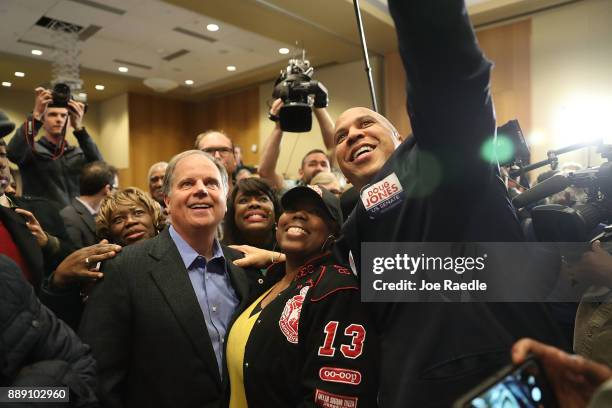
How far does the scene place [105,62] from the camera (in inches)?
245

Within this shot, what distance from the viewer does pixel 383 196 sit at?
0.88 metres

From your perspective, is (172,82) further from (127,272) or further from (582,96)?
(127,272)

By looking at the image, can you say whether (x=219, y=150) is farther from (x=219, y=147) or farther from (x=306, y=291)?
(x=306, y=291)

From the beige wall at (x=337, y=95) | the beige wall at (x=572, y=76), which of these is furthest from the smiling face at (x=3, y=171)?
the beige wall at (x=572, y=76)

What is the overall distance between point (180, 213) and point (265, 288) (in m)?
0.37

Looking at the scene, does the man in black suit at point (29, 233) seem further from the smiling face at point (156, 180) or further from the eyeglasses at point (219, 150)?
the smiling face at point (156, 180)

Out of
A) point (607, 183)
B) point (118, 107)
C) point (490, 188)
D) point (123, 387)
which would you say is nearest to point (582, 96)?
point (607, 183)

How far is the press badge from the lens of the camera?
86 centimetres

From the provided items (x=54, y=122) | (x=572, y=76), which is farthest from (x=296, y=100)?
(x=572, y=76)

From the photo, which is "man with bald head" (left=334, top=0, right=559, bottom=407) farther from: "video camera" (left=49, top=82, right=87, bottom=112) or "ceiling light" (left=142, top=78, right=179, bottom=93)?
"ceiling light" (left=142, top=78, right=179, bottom=93)

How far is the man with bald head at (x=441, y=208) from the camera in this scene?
66 cm

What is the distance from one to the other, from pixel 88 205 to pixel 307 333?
5.58 feet

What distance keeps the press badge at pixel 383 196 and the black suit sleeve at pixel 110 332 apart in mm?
743

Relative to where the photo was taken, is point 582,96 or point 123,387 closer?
point 123,387
